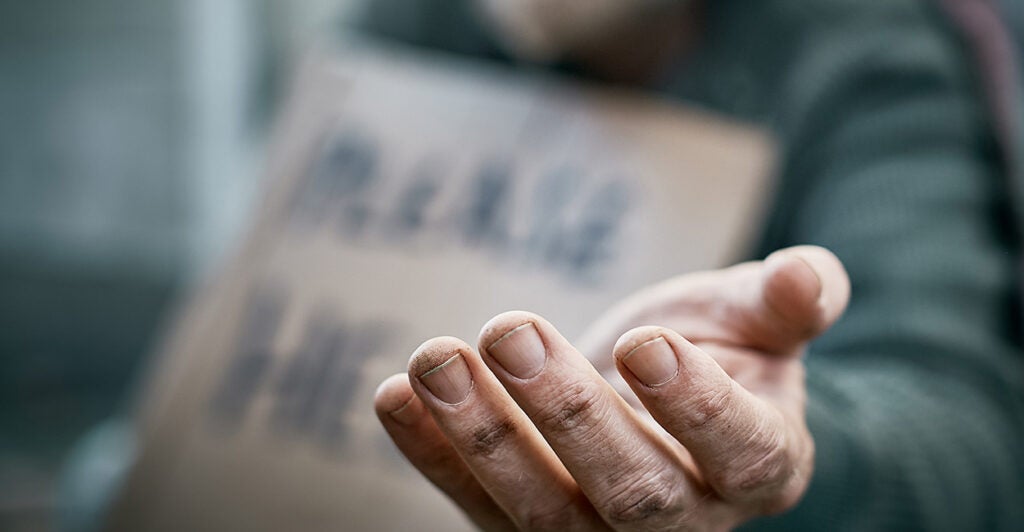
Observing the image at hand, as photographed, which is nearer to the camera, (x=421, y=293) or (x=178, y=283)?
(x=421, y=293)

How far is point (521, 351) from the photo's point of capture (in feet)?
0.94

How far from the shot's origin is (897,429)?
0.48m

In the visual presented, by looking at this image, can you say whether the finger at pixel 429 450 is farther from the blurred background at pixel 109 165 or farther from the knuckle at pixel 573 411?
the blurred background at pixel 109 165

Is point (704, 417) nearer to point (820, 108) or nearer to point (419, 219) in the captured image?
point (419, 219)

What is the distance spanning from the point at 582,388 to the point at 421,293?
11.8 inches

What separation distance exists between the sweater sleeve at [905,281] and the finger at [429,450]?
0.47 feet

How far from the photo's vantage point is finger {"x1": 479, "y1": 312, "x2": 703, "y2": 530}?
29cm

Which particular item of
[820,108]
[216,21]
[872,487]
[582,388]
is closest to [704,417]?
[582,388]

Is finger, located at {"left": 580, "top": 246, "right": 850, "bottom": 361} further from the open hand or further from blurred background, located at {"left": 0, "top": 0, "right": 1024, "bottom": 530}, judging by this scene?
blurred background, located at {"left": 0, "top": 0, "right": 1024, "bottom": 530}

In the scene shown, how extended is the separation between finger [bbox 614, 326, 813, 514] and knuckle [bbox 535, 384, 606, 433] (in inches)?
0.5

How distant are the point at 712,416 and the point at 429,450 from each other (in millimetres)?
104

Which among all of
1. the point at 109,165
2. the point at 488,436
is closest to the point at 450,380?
the point at 488,436

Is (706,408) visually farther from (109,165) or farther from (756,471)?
(109,165)

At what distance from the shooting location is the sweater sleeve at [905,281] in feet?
1.54
